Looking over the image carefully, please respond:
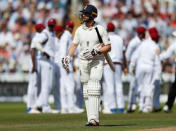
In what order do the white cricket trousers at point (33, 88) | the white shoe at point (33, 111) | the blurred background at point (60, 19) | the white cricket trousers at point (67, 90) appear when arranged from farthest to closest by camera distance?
the blurred background at point (60, 19)
the white cricket trousers at point (33, 88)
the white cricket trousers at point (67, 90)
the white shoe at point (33, 111)

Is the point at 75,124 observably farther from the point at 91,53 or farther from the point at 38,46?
the point at 38,46

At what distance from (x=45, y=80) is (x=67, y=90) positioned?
2.56 ft

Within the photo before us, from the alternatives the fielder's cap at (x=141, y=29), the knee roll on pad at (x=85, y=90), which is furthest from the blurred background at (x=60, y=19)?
the knee roll on pad at (x=85, y=90)

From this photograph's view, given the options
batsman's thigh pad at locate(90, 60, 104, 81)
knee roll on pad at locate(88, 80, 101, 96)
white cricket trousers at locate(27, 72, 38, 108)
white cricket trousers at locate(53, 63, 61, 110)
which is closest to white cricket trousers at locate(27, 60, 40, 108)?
white cricket trousers at locate(27, 72, 38, 108)

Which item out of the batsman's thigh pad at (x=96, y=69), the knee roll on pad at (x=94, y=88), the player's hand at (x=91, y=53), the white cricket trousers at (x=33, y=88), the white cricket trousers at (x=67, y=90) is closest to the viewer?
the player's hand at (x=91, y=53)

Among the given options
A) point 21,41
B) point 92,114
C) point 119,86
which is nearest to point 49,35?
point 119,86

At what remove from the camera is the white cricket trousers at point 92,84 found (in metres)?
12.0

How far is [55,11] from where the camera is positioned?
113 feet

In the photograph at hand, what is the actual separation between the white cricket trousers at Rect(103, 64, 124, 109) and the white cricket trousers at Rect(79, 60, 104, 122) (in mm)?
7037

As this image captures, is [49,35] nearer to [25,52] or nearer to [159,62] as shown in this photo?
[159,62]

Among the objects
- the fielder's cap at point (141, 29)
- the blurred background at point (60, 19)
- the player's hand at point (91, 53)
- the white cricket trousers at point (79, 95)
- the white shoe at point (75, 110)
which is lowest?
the white shoe at point (75, 110)

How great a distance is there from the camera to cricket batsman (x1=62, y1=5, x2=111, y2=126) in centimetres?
1207

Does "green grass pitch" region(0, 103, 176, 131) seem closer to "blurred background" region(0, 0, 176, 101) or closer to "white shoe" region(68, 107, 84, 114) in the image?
"white shoe" region(68, 107, 84, 114)

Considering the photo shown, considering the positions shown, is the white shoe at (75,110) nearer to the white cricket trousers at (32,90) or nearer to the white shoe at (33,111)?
the white shoe at (33,111)
